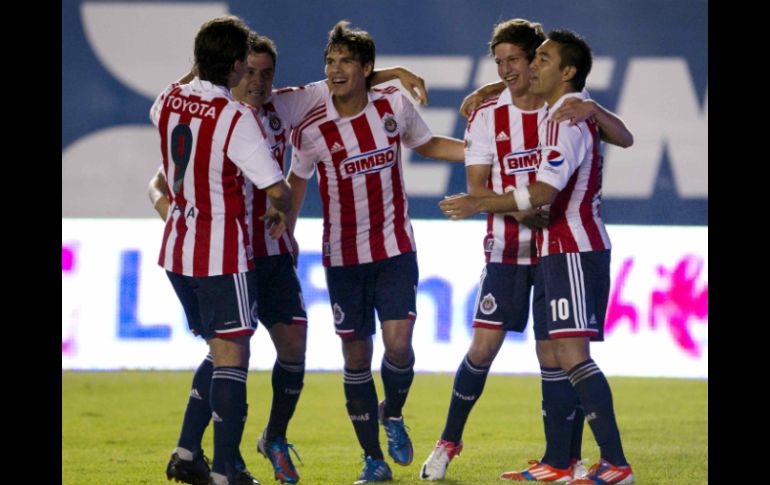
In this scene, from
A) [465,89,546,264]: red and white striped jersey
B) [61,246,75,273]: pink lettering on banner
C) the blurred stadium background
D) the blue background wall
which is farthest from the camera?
the blue background wall

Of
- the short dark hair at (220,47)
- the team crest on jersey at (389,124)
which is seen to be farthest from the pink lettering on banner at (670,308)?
the short dark hair at (220,47)

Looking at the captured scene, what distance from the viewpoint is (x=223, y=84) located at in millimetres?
4523

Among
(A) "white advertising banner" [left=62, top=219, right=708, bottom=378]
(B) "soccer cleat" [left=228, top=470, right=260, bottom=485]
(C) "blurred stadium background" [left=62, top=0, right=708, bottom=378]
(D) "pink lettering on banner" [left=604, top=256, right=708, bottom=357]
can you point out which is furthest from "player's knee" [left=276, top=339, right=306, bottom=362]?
(D) "pink lettering on banner" [left=604, top=256, right=708, bottom=357]

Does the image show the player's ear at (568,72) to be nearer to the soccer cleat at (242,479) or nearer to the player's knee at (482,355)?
the player's knee at (482,355)

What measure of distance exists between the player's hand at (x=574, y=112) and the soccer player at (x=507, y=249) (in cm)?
32

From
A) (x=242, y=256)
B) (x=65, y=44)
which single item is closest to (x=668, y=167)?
(x=65, y=44)

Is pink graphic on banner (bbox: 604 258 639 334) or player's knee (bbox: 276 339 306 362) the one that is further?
pink graphic on banner (bbox: 604 258 639 334)

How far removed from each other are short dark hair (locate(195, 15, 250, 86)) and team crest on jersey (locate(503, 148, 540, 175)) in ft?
4.19

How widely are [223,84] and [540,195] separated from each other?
Result: 1.26 m

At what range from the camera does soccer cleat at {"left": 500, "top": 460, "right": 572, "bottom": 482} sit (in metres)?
4.98

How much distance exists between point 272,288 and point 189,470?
2.68ft

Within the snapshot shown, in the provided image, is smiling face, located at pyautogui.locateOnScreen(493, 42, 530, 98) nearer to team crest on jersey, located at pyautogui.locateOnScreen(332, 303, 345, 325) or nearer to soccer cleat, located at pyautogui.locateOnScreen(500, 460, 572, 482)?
team crest on jersey, located at pyautogui.locateOnScreen(332, 303, 345, 325)

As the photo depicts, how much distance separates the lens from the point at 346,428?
6848mm

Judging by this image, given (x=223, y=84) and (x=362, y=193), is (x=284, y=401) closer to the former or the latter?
(x=362, y=193)
